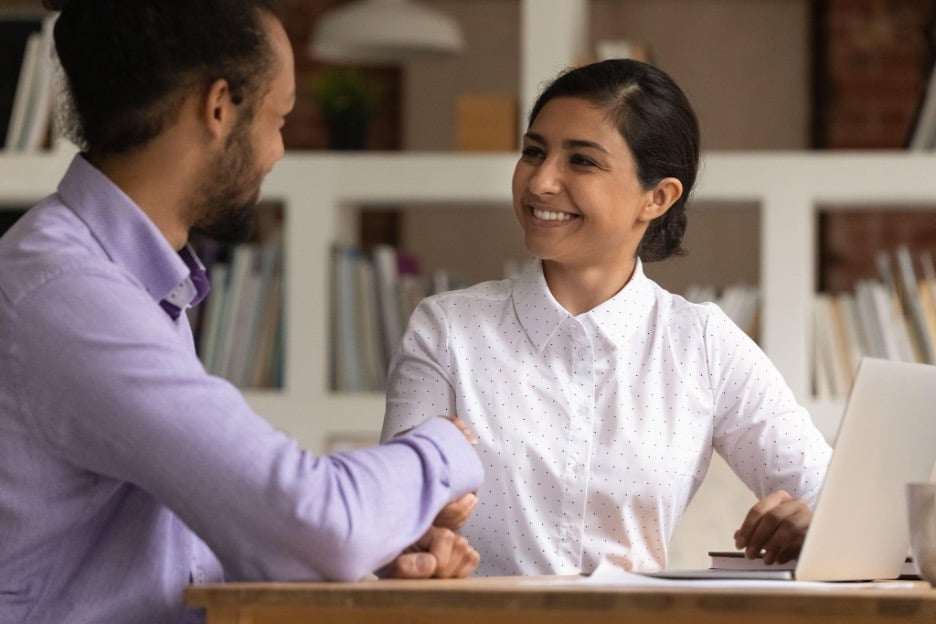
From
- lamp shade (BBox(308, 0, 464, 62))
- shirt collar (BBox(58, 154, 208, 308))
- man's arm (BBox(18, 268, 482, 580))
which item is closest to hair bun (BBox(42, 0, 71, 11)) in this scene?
shirt collar (BBox(58, 154, 208, 308))

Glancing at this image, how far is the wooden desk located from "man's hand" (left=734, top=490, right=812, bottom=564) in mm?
445

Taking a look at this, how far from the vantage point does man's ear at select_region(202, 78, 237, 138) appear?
138 centimetres

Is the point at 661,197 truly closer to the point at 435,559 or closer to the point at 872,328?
the point at 435,559

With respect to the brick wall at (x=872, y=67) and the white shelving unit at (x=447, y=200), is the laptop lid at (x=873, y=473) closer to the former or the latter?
the white shelving unit at (x=447, y=200)

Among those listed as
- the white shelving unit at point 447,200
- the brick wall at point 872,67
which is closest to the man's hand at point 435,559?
the white shelving unit at point 447,200

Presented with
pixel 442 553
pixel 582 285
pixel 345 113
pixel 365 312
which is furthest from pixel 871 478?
pixel 345 113

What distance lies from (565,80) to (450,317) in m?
0.38

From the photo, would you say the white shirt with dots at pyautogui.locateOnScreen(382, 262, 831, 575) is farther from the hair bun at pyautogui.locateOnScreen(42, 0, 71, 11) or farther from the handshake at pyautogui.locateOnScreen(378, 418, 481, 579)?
the hair bun at pyautogui.locateOnScreen(42, 0, 71, 11)

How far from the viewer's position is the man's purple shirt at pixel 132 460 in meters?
1.24

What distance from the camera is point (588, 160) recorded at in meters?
2.08

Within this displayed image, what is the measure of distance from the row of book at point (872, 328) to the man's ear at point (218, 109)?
2.23 metres

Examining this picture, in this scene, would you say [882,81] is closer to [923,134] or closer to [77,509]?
[923,134]

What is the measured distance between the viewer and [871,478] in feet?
4.93

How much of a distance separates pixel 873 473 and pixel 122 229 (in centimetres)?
76
